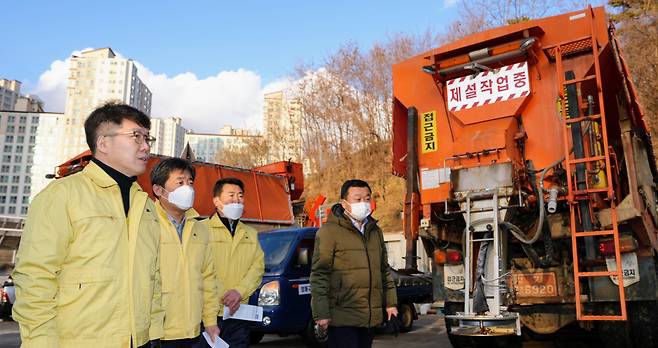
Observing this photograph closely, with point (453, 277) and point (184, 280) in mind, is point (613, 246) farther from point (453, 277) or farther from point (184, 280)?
point (184, 280)

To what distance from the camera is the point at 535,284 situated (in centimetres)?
531

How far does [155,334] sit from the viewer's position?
8.42 ft

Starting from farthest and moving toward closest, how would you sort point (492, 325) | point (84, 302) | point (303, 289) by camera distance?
point (303, 289), point (492, 325), point (84, 302)

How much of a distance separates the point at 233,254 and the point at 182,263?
105cm

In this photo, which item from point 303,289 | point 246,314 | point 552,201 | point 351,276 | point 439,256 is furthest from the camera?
point 303,289

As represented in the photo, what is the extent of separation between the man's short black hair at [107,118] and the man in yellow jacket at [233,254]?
6.44 ft

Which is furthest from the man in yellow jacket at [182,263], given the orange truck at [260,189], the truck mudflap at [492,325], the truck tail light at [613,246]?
the orange truck at [260,189]

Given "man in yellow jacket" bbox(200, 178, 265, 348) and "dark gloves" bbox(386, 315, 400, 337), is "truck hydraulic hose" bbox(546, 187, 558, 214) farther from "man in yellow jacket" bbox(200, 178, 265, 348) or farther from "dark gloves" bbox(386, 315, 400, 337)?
"man in yellow jacket" bbox(200, 178, 265, 348)

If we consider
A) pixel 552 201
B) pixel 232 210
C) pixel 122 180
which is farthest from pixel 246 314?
pixel 552 201

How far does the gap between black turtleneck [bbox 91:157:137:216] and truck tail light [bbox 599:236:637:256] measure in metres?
4.31

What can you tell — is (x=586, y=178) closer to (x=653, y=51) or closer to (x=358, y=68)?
(x=653, y=51)

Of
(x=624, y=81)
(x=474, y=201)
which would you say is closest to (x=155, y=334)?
(x=474, y=201)

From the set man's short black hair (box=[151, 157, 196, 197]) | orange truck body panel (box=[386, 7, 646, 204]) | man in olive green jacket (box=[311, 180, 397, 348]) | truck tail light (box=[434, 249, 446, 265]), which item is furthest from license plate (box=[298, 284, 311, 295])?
man's short black hair (box=[151, 157, 196, 197])

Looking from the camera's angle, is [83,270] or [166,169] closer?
[83,270]
